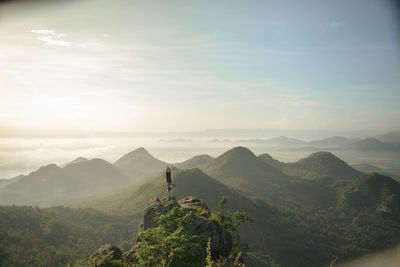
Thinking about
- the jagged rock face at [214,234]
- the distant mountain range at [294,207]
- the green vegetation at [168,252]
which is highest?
the green vegetation at [168,252]

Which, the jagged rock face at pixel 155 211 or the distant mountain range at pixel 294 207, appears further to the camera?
the distant mountain range at pixel 294 207

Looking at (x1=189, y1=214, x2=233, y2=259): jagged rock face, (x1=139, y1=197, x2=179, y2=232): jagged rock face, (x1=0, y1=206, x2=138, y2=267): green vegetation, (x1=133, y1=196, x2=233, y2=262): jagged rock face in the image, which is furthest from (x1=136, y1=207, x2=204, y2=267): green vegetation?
(x1=0, y1=206, x2=138, y2=267): green vegetation

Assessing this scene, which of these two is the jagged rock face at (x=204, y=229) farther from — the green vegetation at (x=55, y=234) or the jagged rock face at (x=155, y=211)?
the green vegetation at (x=55, y=234)

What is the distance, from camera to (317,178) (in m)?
158

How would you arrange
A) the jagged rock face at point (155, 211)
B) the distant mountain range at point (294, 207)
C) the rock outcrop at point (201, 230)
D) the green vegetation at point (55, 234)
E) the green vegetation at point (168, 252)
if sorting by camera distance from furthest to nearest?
the distant mountain range at point (294, 207) → the green vegetation at point (55, 234) → the jagged rock face at point (155, 211) → the rock outcrop at point (201, 230) → the green vegetation at point (168, 252)

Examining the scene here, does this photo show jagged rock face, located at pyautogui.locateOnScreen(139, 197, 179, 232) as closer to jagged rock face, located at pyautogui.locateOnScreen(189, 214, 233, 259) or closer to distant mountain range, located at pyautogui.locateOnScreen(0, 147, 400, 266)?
jagged rock face, located at pyautogui.locateOnScreen(189, 214, 233, 259)

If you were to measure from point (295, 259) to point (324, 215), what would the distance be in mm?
54673

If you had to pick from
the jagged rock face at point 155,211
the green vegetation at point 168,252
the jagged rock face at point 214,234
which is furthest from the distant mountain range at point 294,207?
the green vegetation at point 168,252

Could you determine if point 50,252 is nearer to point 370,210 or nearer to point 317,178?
point 370,210

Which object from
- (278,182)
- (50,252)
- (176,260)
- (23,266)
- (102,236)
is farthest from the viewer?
(278,182)

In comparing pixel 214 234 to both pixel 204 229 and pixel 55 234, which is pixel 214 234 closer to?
pixel 204 229

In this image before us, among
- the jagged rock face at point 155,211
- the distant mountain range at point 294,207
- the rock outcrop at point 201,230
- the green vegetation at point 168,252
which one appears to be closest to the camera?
the green vegetation at point 168,252

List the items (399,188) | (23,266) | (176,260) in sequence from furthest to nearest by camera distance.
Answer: (399,188)
(23,266)
(176,260)

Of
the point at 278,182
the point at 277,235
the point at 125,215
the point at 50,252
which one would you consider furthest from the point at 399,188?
the point at 50,252
